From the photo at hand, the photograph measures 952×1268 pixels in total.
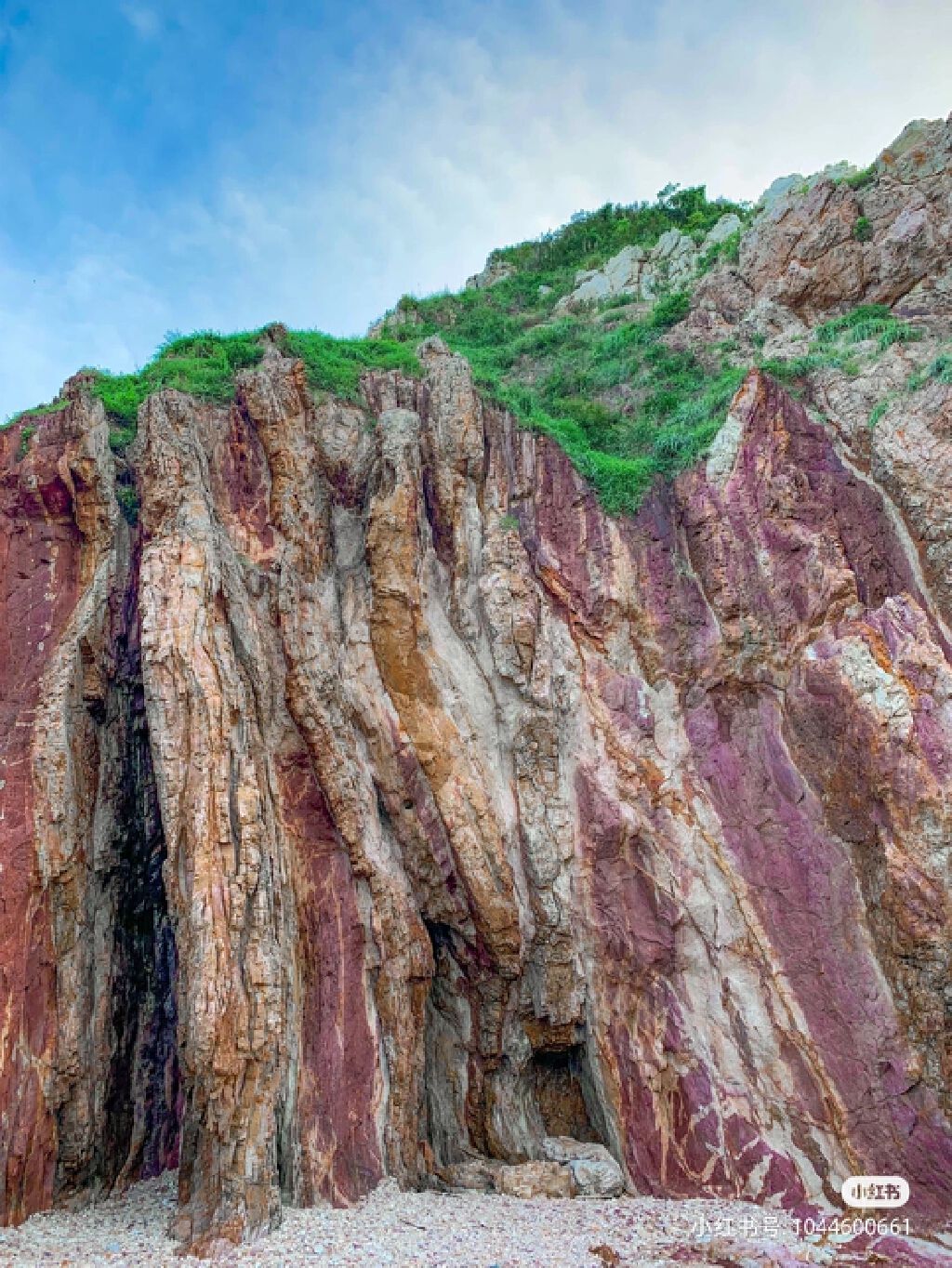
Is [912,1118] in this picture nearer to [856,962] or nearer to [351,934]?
[856,962]

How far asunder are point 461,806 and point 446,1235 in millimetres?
5308

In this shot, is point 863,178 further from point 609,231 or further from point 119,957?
point 119,957

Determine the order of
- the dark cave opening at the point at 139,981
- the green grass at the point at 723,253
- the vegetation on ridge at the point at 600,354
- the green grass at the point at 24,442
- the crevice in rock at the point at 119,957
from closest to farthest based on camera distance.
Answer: the crevice in rock at the point at 119,957 → the dark cave opening at the point at 139,981 → the green grass at the point at 24,442 → the vegetation on ridge at the point at 600,354 → the green grass at the point at 723,253

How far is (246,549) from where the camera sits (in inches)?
512

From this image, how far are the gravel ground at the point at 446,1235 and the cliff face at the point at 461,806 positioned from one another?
0.47m

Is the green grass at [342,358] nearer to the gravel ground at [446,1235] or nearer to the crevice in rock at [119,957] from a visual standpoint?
the crevice in rock at [119,957]

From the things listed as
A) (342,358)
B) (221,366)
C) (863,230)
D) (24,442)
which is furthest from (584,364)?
(24,442)

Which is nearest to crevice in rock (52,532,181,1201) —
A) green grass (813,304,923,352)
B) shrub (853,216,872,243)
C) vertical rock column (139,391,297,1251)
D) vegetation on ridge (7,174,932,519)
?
vertical rock column (139,391,297,1251)

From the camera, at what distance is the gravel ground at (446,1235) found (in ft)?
25.5

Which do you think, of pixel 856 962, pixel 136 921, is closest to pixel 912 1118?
pixel 856 962

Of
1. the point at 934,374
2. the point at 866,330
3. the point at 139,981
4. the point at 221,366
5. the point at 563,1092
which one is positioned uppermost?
the point at 221,366

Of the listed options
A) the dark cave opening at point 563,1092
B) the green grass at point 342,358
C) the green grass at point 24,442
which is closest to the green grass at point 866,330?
the green grass at point 342,358

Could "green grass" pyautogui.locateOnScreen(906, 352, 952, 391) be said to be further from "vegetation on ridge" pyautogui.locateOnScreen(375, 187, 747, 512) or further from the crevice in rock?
the crevice in rock

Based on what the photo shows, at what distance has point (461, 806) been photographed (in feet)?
39.9
